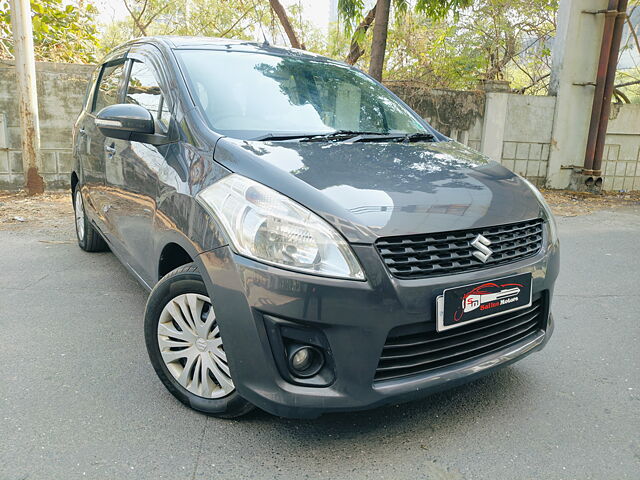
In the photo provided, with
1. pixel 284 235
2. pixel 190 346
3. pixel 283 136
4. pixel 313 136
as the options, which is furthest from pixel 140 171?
pixel 284 235

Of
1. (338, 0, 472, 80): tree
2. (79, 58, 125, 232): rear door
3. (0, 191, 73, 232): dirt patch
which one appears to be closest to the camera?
(79, 58, 125, 232): rear door

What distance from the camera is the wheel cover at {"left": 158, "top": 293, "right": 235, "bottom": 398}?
214 cm

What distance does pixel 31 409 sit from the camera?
230 centimetres

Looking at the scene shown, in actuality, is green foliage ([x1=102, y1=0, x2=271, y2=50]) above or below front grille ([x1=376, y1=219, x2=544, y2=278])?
above

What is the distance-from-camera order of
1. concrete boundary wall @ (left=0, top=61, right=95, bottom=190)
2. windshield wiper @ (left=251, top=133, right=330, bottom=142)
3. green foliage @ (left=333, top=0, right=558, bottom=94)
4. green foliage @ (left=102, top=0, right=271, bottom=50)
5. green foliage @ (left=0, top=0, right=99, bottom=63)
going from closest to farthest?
windshield wiper @ (left=251, top=133, right=330, bottom=142) → concrete boundary wall @ (left=0, top=61, right=95, bottom=190) → green foliage @ (left=0, top=0, right=99, bottom=63) → green foliage @ (left=333, top=0, right=558, bottom=94) → green foliage @ (left=102, top=0, right=271, bottom=50)

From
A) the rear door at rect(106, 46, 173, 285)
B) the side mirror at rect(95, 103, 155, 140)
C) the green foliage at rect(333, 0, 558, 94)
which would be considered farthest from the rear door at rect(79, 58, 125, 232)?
the green foliage at rect(333, 0, 558, 94)

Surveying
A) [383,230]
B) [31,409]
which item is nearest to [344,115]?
[383,230]

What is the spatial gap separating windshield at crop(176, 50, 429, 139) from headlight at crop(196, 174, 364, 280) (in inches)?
23.0

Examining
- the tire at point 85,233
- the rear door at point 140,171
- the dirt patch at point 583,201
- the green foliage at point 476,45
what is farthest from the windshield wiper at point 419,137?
the green foliage at point 476,45

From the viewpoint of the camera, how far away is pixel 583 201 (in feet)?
26.3

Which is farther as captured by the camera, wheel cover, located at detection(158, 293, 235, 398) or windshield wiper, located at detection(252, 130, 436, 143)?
windshield wiper, located at detection(252, 130, 436, 143)

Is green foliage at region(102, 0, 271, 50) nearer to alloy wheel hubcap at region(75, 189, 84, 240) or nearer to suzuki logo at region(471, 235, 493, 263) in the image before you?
alloy wheel hubcap at region(75, 189, 84, 240)

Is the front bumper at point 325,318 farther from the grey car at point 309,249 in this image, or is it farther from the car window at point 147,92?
the car window at point 147,92

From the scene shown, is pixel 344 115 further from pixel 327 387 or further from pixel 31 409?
pixel 31 409
